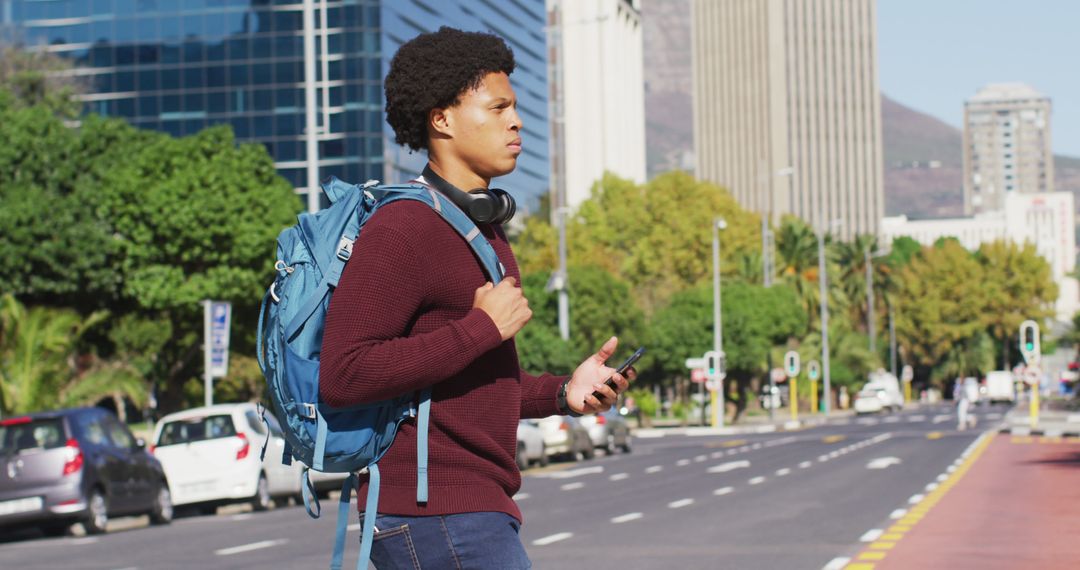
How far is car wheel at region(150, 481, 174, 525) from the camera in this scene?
2278 cm

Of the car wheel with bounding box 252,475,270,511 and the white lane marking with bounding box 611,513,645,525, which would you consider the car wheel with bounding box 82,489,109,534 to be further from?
the white lane marking with bounding box 611,513,645,525

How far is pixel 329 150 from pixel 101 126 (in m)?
33.8

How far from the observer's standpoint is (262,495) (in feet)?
82.0

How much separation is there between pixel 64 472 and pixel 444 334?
17384 millimetres

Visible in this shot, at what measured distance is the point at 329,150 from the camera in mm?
80938

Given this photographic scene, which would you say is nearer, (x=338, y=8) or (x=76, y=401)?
(x=76, y=401)

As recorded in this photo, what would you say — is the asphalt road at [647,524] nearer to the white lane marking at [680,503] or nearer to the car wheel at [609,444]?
the white lane marking at [680,503]

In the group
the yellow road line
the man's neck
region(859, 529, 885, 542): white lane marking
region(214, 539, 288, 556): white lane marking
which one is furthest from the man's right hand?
region(214, 539, 288, 556): white lane marking

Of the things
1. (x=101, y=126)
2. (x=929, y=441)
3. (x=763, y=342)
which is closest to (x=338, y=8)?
(x=763, y=342)

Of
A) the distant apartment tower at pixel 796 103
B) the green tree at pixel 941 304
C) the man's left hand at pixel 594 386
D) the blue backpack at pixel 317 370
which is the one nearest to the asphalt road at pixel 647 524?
the man's left hand at pixel 594 386

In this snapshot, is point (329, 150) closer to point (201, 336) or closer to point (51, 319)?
point (201, 336)

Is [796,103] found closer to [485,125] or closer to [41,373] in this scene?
[41,373]

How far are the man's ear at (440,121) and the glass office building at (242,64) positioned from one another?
248 ft

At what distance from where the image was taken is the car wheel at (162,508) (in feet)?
74.7
